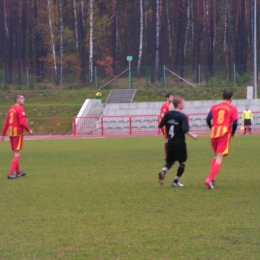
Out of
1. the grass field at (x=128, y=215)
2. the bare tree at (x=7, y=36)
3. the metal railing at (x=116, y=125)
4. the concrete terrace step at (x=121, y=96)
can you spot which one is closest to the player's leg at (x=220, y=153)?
the grass field at (x=128, y=215)

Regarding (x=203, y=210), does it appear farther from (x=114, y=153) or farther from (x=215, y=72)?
(x=215, y=72)

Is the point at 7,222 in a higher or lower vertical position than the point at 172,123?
lower

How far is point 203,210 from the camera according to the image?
759 centimetres

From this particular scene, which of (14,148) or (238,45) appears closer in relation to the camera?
(14,148)

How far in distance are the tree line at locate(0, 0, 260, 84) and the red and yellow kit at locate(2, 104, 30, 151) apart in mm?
40035

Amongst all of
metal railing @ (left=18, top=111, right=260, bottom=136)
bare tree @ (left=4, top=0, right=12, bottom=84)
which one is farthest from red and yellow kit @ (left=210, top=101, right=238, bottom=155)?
bare tree @ (left=4, top=0, right=12, bottom=84)

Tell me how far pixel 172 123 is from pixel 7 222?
379 cm

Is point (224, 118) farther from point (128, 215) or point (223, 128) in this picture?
point (128, 215)

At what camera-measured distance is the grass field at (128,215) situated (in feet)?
18.6

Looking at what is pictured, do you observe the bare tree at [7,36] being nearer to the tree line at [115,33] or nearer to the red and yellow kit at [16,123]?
the tree line at [115,33]

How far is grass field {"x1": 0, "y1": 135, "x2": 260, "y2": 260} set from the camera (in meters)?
5.68

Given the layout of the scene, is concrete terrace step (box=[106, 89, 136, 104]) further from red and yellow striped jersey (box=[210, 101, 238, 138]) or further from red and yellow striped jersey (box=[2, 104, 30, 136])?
red and yellow striped jersey (box=[210, 101, 238, 138])

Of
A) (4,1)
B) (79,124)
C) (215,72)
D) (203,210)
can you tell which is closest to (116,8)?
(4,1)

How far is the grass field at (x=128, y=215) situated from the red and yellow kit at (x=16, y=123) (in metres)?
0.84
